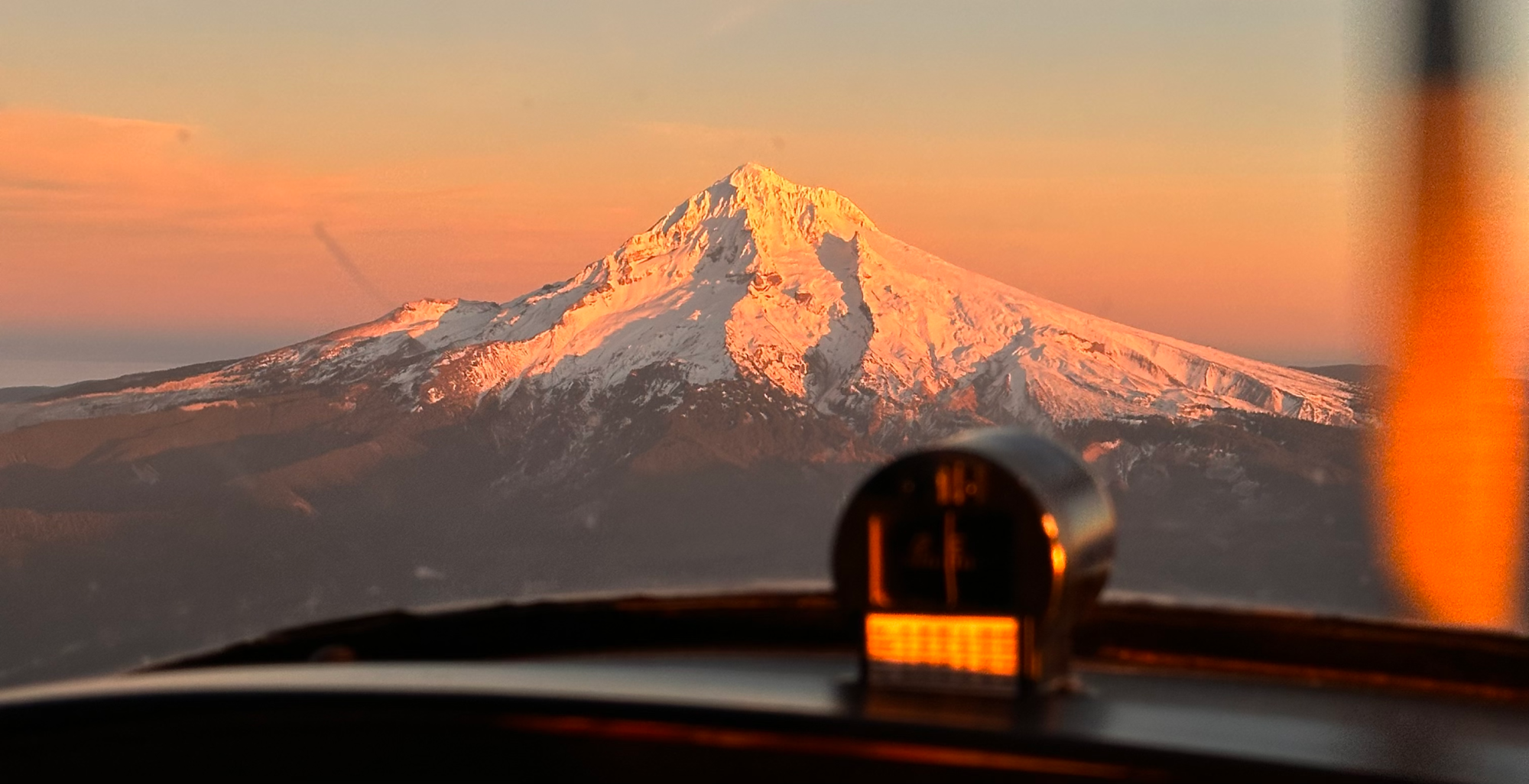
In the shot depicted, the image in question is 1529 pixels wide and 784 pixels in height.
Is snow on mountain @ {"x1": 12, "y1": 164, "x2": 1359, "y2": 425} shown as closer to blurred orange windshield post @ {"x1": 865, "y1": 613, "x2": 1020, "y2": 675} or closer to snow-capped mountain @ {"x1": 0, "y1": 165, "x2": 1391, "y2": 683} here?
snow-capped mountain @ {"x1": 0, "y1": 165, "x2": 1391, "y2": 683}

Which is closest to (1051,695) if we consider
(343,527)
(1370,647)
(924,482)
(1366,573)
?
(924,482)

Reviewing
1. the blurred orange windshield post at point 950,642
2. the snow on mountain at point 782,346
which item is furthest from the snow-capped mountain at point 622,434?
the blurred orange windshield post at point 950,642

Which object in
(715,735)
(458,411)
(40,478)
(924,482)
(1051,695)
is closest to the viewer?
(715,735)

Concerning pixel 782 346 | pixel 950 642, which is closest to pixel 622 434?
pixel 782 346

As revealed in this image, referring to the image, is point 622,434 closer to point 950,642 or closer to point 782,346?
point 782,346

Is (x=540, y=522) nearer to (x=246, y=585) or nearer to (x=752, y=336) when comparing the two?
(x=246, y=585)

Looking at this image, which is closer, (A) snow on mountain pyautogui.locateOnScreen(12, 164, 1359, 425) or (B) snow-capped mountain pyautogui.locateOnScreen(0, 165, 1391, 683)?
(B) snow-capped mountain pyautogui.locateOnScreen(0, 165, 1391, 683)

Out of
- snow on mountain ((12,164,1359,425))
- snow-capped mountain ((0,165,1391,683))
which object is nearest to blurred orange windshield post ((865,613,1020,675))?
snow-capped mountain ((0,165,1391,683))
